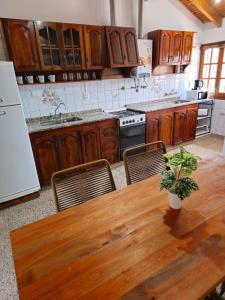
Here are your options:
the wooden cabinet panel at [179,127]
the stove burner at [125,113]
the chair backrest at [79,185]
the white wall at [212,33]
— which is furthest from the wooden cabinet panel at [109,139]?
the white wall at [212,33]

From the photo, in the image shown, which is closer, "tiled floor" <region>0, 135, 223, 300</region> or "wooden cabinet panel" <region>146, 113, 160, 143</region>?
"tiled floor" <region>0, 135, 223, 300</region>

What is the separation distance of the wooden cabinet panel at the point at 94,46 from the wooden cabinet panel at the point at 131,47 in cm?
41

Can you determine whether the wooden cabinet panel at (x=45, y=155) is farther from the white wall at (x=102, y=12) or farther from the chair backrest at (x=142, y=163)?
the white wall at (x=102, y=12)

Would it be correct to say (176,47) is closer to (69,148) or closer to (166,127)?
(166,127)

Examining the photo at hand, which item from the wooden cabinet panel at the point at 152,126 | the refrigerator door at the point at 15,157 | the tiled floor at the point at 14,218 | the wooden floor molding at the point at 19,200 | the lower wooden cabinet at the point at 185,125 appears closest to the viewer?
the tiled floor at the point at 14,218

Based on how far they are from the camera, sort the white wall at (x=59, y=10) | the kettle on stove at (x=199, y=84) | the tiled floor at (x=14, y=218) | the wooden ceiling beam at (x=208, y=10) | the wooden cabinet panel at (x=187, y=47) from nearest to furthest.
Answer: the tiled floor at (x=14, y=218) → the white wall at (x=59, y=10) → the wooden ceiling beam at (x=208, y=10) → the wooden cabinet panel at (x=187, y=47) → the kettle on stove at (x=199, y=84)

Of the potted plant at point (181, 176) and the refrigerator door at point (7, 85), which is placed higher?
the refrigerator door at point (7, 85)

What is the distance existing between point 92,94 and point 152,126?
1195 millimetres

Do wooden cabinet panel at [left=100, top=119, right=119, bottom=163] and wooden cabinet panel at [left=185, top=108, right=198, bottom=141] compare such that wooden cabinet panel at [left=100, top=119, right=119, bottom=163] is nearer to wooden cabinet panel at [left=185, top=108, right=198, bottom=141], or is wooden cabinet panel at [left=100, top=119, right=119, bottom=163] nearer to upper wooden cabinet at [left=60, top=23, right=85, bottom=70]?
upper wooden cabinet at [left=60, top=23, right=85, bottom=70]

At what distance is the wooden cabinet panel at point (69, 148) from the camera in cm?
285

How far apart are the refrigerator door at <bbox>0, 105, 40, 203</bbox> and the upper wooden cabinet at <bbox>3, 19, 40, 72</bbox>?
2.16ft

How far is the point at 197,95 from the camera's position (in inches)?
173

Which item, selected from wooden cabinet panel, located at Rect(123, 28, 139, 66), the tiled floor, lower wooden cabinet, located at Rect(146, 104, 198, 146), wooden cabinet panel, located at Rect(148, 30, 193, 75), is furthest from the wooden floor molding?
wooden cabinet panel, located at Rect(148, 30, 193, 75)

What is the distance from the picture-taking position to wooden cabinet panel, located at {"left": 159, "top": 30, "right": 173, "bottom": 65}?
360 cm
